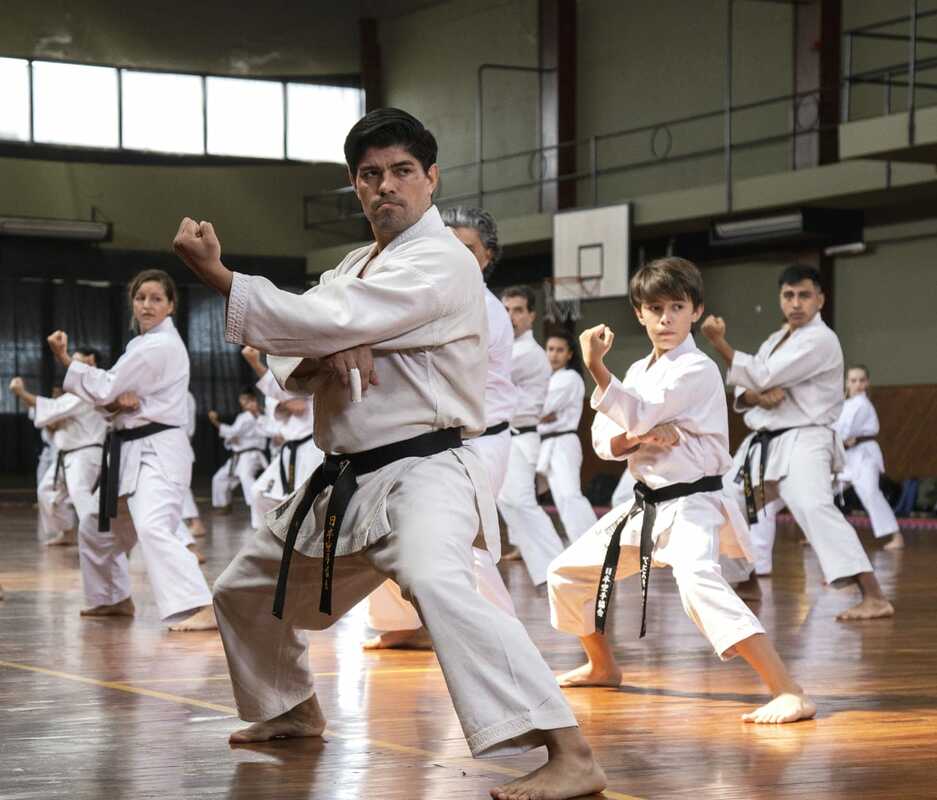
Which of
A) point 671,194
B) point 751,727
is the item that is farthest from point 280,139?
point 751,727

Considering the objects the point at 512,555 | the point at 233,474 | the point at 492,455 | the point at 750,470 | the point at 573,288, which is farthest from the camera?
the point at 233,474

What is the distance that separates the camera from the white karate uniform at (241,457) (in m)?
15.1

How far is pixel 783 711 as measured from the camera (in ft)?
12.0

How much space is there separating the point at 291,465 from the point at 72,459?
1230 millimetres

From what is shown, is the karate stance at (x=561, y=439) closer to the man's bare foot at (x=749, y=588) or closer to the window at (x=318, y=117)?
the man's bare foot at (x=749, y=588)

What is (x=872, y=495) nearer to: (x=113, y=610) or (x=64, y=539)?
(x=64, y=539)

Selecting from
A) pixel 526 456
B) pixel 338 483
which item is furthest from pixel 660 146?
pixel 338 483

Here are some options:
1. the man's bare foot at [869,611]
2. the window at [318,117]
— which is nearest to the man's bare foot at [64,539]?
the man's bare foot at [869,611]

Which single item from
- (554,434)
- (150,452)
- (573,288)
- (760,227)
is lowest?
(554,434)

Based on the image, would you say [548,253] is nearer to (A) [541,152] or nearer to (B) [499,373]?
(A) [541,152]

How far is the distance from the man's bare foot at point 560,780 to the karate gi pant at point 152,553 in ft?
9.48

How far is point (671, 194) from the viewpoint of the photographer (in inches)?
547

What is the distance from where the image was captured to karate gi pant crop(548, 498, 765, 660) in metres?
3.70

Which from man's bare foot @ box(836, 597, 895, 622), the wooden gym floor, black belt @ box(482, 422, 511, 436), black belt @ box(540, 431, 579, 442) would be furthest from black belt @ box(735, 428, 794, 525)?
black belt @ box(540, 431, 579, 442)
